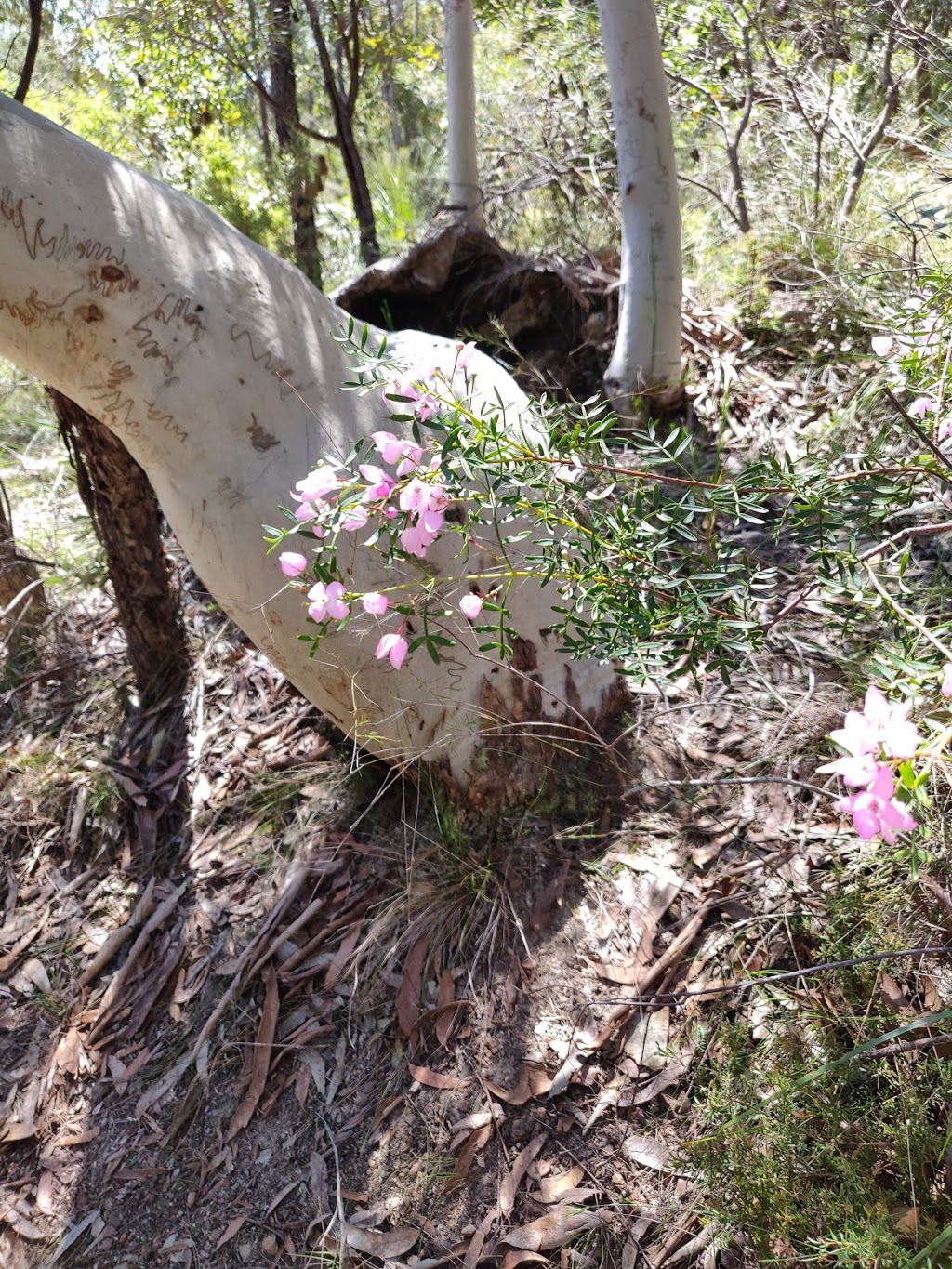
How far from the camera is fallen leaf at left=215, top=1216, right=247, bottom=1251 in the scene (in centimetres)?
202

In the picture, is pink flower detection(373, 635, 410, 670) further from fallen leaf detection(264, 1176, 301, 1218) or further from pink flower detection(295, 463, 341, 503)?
fallen leaf detection(264, 1176, 301, 1218)

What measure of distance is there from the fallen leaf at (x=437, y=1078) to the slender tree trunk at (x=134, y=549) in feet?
5.86

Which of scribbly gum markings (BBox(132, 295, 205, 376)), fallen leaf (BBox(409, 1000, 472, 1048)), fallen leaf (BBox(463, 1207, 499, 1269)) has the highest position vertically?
scribbly gum markings (BBox(132, 295, 205, 376))

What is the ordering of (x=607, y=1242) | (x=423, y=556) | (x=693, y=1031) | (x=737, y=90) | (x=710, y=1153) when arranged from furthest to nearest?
1. (x=737, y=90)
2. (x=423, y=556)
3. (x=693, y=1031)
4. (x=607, y=1242)
5. (x=710, y=1153)

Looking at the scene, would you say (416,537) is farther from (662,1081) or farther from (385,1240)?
(385,1240)

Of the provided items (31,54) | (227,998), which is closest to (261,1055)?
(227,998)

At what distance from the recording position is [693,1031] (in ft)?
6.24

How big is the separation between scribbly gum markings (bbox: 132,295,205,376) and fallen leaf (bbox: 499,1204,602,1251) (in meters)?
2.06

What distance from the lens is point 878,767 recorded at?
970mm

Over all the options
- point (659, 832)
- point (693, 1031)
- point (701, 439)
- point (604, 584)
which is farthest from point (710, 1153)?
point (701, 439)

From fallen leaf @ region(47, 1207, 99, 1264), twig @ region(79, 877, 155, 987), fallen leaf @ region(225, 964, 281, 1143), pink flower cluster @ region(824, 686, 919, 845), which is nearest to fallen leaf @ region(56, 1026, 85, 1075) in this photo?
twig @ region(79, 877, 155, 987)

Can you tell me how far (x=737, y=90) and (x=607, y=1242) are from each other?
5.88 m

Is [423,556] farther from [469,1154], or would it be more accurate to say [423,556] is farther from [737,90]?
[737,90]

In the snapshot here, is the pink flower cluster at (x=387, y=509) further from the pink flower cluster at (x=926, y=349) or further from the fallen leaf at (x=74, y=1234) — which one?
the fallen leaf at (x=74, y=1234)
